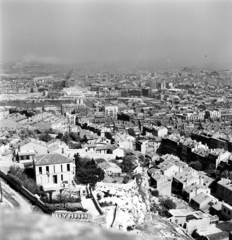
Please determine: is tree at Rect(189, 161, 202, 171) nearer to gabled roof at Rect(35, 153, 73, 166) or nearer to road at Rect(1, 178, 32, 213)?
gabled roof at Rect(35, 153, 73, 166)

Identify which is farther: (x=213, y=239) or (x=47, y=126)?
(x=47, y=126)

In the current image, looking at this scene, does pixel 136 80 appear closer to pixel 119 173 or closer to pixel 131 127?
pixel 131 127

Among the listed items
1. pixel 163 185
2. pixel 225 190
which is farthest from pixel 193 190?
pixel 225 190

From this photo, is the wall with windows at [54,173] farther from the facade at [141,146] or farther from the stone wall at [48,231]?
the facade at [141,146]

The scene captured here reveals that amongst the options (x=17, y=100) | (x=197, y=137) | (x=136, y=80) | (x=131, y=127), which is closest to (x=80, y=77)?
(x=136, y=80)

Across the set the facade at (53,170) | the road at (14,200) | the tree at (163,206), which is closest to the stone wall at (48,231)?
the road at (14,200)

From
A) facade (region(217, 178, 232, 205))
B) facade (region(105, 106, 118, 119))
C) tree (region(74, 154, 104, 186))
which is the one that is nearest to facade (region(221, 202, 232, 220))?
facade (region(217, 178, 232, 205))

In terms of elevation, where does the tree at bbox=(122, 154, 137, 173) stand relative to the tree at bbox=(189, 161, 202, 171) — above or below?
above

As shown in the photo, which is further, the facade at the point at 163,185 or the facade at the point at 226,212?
the facade at the point at 163,185
